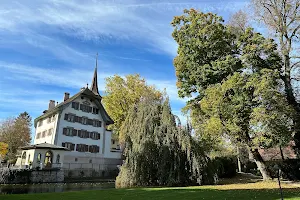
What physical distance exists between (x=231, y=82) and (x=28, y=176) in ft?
69.0

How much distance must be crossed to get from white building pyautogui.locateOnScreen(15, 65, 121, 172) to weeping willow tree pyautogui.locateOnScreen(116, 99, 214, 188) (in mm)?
17232

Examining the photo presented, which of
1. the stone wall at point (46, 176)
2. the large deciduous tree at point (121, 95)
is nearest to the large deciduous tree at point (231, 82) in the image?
the large deciduous tree at point (121, 95)

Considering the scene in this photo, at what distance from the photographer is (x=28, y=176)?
23.0 m

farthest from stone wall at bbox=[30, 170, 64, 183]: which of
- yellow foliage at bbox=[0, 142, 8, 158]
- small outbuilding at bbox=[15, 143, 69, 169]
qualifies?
Result: yellow foliage at bbox=[0, 142, 8, 158]

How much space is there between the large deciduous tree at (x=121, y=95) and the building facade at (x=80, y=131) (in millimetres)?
1762

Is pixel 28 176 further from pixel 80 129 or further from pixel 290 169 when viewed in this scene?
pixel 290 169

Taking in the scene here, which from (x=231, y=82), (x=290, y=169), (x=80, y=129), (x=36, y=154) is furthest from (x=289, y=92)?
(x=80, y=129)

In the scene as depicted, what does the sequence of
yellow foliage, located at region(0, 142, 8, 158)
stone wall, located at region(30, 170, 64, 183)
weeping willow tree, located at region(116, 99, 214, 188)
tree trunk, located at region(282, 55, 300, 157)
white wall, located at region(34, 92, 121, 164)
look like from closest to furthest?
weeping willow tree, located at region(116, 99, 214, 188)
tree trunk, located at region(282, 55, 300, 157)
stone wall, located at region(30, 170, 64, 183)
white wall, located at region(34, 92, 121, 164)
yellow foliage, located at region(0, 142, 8, 158)

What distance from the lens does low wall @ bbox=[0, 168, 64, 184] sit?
21811mm

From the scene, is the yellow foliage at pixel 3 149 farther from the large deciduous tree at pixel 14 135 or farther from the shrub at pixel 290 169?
the shrub at pixel 290 169

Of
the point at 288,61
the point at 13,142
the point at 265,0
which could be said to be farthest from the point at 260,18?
the point at 13,142

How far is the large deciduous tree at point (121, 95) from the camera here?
34.1 meters

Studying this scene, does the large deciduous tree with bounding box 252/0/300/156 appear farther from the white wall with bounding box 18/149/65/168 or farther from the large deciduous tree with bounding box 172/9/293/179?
the white wall with bounding box 18/149/65/168

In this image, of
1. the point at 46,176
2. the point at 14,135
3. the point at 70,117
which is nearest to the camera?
the point at 46,176
